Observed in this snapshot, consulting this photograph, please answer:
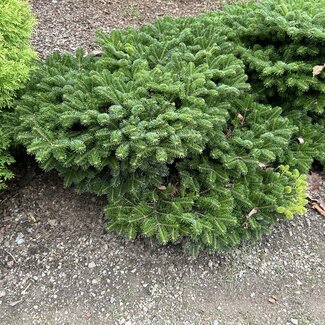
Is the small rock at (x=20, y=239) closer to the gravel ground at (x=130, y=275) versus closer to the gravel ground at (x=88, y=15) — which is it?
the gravel ground at (x=130, y=275)

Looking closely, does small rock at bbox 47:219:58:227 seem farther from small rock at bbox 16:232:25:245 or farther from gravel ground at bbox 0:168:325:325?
small rock at bbox 16:232:25:245

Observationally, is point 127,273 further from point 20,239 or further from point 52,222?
point 20,239

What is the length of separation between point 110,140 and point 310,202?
2058 millimetres

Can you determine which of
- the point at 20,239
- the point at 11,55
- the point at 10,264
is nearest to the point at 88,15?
the point at 11,55

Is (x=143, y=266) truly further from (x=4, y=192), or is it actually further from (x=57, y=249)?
(x=4, y=192)

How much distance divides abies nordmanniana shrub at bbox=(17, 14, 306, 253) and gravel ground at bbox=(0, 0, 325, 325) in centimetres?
31

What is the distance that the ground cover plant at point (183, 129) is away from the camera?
8.29 feet

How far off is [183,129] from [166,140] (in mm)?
135

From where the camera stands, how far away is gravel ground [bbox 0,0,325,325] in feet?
9.29

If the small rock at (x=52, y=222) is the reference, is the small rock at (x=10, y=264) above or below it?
below

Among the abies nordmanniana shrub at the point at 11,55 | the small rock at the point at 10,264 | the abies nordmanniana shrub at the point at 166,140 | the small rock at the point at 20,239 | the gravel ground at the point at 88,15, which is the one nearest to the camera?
the abies nordmanniana shrub at the point at 166,140

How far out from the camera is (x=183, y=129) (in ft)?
8.20

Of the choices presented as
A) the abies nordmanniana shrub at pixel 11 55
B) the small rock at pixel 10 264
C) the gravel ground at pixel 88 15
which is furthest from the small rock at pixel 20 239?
the gravel ground at pixel 88 15

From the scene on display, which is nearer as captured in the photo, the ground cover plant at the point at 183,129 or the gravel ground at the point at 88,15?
the ground cover plant at the point at 183,129
